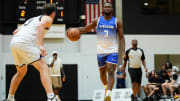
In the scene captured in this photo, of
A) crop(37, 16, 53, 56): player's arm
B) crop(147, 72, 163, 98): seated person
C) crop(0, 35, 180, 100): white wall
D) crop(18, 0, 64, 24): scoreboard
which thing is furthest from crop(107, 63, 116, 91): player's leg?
crop(0, 35, 180, 100): white wall

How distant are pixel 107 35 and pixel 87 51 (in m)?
7.68

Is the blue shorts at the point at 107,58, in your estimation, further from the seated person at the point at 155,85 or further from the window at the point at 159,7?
the window at the point at 159,7

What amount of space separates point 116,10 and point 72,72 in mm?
3098

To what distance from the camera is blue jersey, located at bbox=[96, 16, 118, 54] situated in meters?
7.45

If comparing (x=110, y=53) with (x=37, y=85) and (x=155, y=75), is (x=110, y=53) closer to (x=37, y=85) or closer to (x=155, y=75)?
(x=155, y=75)

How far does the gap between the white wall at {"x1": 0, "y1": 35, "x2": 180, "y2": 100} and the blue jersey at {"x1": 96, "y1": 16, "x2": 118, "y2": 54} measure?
7548 millimetres

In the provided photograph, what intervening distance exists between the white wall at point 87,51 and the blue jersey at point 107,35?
7.55 metres

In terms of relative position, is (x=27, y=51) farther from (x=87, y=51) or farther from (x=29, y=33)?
(x=87, y=51)

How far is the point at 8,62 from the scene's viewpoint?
14.9 m

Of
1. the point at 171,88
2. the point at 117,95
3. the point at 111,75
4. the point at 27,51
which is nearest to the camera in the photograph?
the point at 27,51

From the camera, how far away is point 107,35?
295 inches

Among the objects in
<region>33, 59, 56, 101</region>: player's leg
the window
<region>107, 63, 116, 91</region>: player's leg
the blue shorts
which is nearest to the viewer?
<region>33, 59, 56, 101</region>: player's leg

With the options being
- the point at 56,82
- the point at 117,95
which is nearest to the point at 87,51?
the point at 56,82

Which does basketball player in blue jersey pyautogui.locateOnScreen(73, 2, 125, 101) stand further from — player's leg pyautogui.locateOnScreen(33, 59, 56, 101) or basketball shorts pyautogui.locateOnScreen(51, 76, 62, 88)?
basketball shorts pyautogui.locateOnScreen(51, 76, 62, 88)
